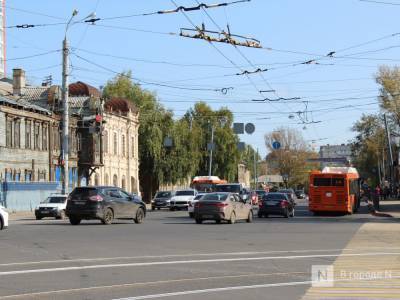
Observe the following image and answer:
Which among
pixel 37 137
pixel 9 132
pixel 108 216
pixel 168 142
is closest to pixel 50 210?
pixel 108 216

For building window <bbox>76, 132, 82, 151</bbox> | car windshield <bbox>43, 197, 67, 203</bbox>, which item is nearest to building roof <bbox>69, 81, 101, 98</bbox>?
building window <bbox>76, 132, 82, 151</bbox>

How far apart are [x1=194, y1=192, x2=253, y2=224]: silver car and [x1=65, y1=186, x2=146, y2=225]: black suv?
3124 millimetres

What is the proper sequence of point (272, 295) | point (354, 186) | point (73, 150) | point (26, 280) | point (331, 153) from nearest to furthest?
point (272, 295) → point (26, 280) → point (354, 186) → point (73, 150) → point (331, 153)

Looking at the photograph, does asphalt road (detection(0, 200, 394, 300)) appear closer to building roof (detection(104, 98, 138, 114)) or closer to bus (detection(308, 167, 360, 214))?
bus (detection(308, 167, 360, 214))

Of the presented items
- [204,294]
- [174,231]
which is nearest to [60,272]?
[204,294]

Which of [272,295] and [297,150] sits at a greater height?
[297,150]

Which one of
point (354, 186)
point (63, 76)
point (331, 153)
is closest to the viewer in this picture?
point (63, 76)

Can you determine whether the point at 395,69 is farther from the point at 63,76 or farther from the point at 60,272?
the point at 60,272

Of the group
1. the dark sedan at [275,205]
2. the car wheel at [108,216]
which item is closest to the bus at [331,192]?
the dark sedan at [275,205]

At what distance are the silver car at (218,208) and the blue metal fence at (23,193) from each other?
2211 cm

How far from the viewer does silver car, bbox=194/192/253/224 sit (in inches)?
1286

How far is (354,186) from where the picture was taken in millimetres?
47938

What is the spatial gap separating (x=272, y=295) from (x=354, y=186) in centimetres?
3801

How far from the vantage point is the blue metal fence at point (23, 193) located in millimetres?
51162
